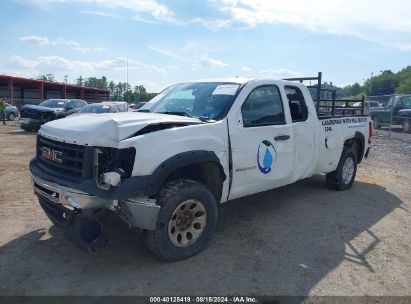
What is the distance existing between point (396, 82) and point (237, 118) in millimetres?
114800

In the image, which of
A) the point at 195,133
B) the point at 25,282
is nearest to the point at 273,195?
the point at 195,133

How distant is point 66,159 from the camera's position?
3.76m

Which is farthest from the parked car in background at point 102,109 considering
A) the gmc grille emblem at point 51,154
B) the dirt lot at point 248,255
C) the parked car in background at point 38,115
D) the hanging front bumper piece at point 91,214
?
the hanging front bumper piece at point 91,214

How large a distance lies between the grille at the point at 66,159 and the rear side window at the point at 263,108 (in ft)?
6.53

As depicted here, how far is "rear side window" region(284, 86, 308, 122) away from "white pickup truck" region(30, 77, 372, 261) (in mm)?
34

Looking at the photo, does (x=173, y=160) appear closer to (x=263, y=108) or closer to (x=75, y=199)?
(x=75, y=199)

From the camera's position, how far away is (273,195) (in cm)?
666

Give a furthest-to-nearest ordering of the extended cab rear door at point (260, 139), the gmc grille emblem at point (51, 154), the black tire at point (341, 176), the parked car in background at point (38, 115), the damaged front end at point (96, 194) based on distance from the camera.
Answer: the parked car in background at point (38, 115) < the black tire at point (341, 176) < the extended cab rear door at point (260, 139) < the gmc grille emblem at point (51, 154) < the damaged front end at point (96, 194)

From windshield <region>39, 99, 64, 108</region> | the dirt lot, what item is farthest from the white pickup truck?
windshield <region>39, 99, 64, 108</region>

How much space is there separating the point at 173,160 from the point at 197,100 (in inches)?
57.3

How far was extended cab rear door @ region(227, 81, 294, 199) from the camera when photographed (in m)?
4.56

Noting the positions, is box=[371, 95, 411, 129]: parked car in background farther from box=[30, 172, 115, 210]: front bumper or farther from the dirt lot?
box=[30, 172, 115, 210]: front bumper

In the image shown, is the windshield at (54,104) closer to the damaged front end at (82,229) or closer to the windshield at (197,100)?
the windshield at (197,100)

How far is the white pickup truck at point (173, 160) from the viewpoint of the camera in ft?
11.7
